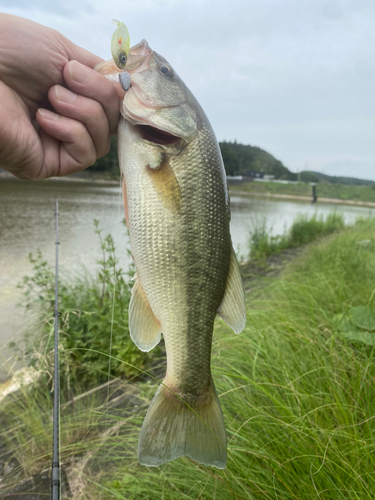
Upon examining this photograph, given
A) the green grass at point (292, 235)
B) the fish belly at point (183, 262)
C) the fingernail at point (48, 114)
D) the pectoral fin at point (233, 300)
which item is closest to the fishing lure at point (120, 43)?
the fish belly at point (183, 262)

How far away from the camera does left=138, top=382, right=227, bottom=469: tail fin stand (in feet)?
4.59

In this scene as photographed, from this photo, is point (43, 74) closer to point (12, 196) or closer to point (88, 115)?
point (88, 115)

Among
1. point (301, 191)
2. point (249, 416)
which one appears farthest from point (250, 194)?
point (249, 416)

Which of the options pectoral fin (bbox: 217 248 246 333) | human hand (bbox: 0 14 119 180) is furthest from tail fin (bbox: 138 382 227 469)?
human hand (bbox: 0 14 119 180)

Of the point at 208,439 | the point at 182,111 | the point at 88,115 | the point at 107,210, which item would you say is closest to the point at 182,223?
the point at 182,111

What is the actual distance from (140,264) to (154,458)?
0.78m

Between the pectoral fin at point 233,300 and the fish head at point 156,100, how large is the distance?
0.62 meters

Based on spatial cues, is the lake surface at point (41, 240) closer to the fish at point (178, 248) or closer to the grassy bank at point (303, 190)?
the fish at point (178, 248)

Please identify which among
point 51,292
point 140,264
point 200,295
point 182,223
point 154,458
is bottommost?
point 51,292

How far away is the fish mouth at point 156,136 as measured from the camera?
5.15 feet

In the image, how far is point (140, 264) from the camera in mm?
1585

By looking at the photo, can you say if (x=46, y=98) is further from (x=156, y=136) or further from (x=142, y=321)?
(x=142, y=321)

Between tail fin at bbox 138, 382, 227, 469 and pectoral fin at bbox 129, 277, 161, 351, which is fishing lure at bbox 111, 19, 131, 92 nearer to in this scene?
pectoral fin at bbox 129, 277, 161, 351

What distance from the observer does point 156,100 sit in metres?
1.59
